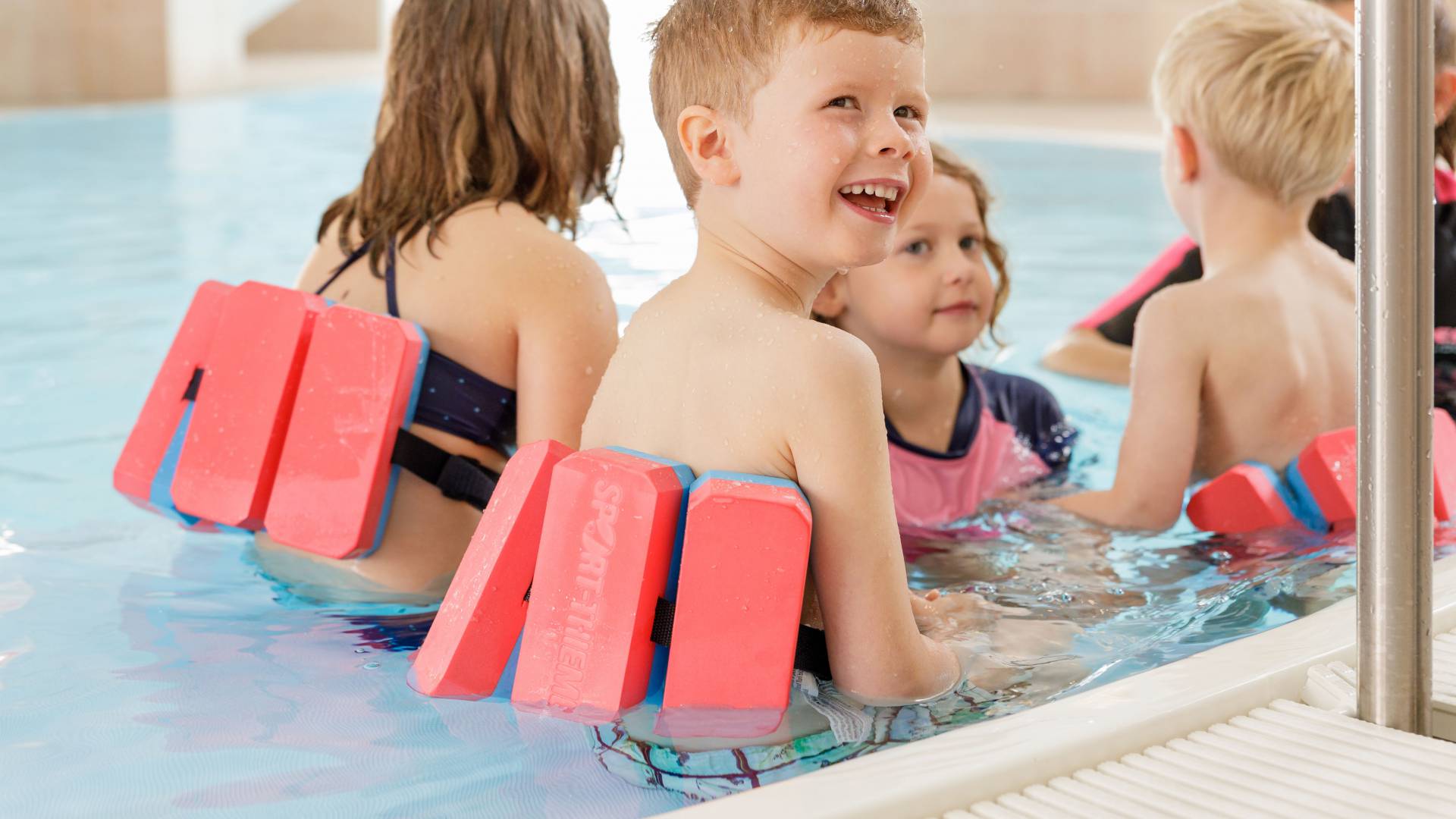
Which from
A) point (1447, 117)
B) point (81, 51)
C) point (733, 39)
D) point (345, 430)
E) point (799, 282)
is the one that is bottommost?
point (345, 430)

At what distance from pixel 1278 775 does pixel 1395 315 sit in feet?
1.23

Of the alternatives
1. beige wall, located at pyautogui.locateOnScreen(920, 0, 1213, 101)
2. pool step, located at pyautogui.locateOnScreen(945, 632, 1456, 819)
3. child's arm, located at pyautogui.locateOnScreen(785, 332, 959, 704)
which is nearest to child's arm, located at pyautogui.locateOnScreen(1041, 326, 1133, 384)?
child's arm, located at pyautogui.locateOnScreen(785, 332, 959, 704)

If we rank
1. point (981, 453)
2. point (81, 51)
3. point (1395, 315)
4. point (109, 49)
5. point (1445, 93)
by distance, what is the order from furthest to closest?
point (109, 49)
point (81, 51)
point (1445, 93)
point (981, 453)
point (1395, 315)

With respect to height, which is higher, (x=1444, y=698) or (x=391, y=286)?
(x=391, y=286)

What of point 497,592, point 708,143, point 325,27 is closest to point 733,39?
point 708,143

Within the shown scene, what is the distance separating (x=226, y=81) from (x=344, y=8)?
492 centimetres

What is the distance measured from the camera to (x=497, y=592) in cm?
168

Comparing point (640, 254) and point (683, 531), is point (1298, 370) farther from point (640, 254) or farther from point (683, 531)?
point (640, 254)

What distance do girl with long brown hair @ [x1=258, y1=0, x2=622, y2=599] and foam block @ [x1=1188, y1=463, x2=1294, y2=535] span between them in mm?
1030

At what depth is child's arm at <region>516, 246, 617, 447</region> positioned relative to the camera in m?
2.24

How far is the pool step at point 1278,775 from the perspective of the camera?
1.14 m

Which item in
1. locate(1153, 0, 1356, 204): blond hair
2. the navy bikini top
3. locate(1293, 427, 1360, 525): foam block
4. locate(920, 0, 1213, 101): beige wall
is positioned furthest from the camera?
locate(920, 0, 1213, 101): beige wall

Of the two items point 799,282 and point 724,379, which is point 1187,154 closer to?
point 799,282

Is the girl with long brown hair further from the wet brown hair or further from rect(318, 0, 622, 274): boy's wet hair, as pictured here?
the wet brown hair
